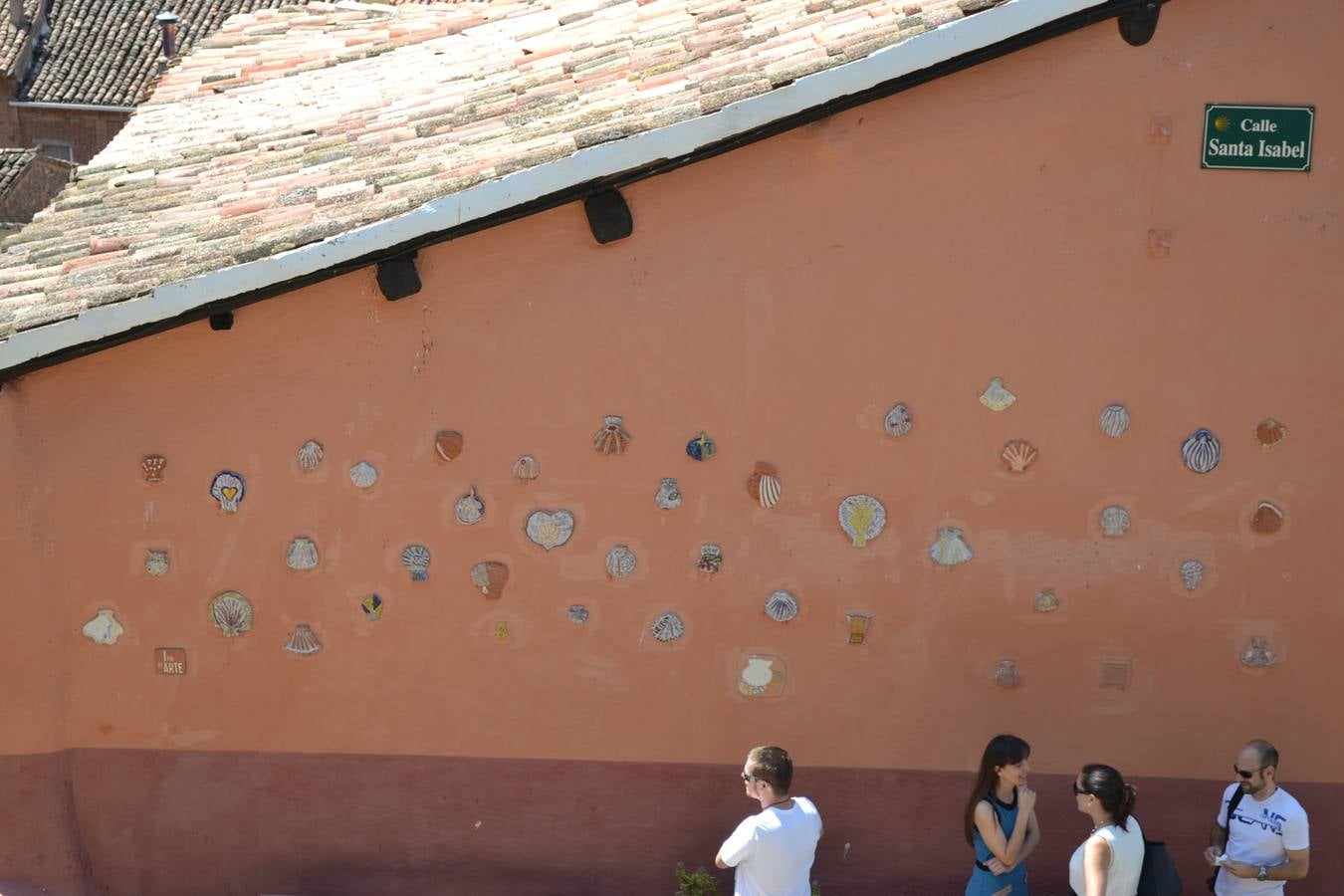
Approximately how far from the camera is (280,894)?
6684 millimetres

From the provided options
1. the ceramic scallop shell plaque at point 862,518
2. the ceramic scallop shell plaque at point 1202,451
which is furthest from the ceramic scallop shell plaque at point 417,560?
the ceramic scallop shell plaque at point 1202,451

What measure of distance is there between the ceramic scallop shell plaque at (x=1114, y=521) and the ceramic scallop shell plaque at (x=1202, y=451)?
340 mm

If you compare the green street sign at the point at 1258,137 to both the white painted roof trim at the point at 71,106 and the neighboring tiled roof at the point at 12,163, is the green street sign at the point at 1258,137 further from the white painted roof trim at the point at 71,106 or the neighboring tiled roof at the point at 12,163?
the white painted roof trim at the point at 71,106

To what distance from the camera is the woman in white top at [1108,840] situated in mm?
5441

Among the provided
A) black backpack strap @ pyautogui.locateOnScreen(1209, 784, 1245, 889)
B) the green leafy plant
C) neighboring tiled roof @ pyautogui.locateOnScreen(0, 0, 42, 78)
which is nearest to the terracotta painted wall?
the green leafy plant

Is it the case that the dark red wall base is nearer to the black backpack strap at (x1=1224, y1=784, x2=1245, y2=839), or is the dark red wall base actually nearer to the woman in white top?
the black backpack strap at (x1=1224, y1=784, x2=1245, y2=839)

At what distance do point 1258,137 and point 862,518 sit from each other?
89.0 inches

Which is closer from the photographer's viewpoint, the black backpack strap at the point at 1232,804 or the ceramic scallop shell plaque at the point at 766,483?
the black backpack strap at the point at 1232,804

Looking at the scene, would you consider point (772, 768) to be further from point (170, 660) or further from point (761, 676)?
point (170, 660)

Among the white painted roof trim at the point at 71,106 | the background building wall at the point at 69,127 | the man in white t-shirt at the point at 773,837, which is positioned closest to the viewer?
the man in white t-shirt at the point at 773,837

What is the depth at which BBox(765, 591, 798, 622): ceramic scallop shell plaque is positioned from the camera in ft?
21.1

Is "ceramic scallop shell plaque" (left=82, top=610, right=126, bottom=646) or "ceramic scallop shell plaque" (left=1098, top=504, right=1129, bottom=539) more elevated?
"ceramic scallop shell plaque" (left=1098, top=504, right=1129, bottom=539)

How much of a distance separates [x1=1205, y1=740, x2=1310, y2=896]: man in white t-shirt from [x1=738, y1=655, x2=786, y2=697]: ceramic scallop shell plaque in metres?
1.86

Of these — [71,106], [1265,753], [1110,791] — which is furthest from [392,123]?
[71,106]
